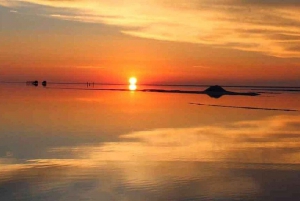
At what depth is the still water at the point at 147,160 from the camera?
12305 mm

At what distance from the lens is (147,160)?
54.2ft

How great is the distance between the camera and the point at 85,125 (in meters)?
26.9

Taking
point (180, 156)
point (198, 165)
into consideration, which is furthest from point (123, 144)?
point (198, 165)

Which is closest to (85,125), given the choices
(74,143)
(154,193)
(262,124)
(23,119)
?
(23,119)

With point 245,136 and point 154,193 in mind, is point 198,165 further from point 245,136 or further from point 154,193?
point 245,136

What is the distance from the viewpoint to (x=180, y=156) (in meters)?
17.5

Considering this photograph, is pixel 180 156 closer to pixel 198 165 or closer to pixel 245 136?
pixel 198 165

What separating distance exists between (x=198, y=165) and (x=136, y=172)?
221cm

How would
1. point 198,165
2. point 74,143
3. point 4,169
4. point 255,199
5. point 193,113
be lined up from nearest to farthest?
point 255,199 < point 4,169 < point 198,165 < point 74,143 < point 193,113

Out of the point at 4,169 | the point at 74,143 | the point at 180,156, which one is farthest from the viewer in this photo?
the point at 74,143

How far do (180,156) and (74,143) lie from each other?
15.2 ft

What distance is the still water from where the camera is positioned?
12305 mm

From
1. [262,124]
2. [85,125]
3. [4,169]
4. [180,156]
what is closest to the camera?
[4,169]

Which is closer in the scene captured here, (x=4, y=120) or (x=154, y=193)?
(x=154, y=193)
